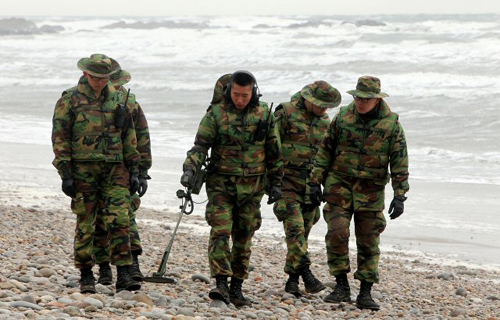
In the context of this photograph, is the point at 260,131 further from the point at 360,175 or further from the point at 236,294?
the point at 236,294

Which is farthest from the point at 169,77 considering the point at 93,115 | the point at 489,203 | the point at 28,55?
the point at 93,115

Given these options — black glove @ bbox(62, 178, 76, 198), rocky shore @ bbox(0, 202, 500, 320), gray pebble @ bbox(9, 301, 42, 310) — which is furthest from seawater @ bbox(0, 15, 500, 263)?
gray pebble @ bbox(9, 301, 42, 310)

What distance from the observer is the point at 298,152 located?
292 inches

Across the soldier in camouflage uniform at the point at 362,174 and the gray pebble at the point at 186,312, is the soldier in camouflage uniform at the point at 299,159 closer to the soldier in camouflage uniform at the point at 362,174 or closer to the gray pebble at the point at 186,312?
the soldier in camouflage uniform at the point at 362,174

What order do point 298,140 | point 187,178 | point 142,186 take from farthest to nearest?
1. point 298,140
2. point 142,186
3. point 187,178

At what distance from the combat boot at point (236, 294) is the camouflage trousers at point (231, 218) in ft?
0.18

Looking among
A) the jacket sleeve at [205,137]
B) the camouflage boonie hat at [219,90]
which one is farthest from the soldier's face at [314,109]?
the jacket sleeve at [205,137]

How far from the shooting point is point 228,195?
649 centimetres

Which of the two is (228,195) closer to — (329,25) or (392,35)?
(392,35)

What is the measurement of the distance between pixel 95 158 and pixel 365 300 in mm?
2415

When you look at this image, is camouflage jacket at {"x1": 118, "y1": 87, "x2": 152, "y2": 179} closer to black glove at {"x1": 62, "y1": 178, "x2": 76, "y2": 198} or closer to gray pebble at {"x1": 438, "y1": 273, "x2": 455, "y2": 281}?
black glove at {"x1": 62, "y1": 178, "x2": 76, "y2": 198}

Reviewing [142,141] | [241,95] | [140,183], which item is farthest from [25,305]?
[241,95]

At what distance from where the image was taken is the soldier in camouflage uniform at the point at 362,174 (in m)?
6.84

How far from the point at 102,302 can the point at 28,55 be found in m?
51.9
